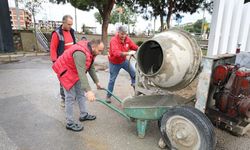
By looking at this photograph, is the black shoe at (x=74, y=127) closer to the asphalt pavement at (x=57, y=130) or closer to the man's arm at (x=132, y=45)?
the asphalt pavement at (x=57, y=130)

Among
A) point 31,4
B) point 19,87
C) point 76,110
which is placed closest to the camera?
point 76,110

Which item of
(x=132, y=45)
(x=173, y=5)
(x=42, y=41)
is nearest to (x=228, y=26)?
(x=132, y=45)

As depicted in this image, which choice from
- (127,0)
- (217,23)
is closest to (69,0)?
(127,0)

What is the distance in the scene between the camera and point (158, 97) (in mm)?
3100

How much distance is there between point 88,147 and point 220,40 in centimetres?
380

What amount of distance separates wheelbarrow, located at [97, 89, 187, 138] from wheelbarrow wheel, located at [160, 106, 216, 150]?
0.16 meters

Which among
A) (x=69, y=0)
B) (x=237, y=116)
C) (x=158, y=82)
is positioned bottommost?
(x=237, y=116)

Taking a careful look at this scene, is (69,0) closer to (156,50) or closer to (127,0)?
(127,0)

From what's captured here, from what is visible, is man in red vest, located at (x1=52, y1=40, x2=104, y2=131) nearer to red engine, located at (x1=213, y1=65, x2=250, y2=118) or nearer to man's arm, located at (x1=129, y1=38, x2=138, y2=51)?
man's arm, located at (x1=129, y1=38, x2=138, y2=51)

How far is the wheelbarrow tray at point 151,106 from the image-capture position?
2.63m

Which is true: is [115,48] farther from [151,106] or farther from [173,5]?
[173,5]

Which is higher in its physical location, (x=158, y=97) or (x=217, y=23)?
(x=217, y=23)

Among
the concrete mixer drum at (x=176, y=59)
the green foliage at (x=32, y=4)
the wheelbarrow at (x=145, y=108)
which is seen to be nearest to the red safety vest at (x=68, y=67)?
the wheelbarrow at (x=145, y=108)

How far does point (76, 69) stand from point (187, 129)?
1.59 meters
